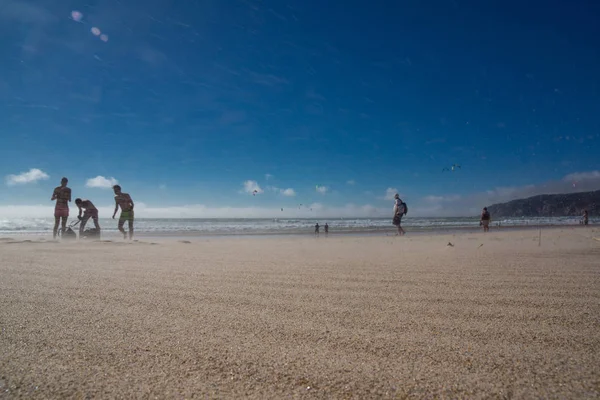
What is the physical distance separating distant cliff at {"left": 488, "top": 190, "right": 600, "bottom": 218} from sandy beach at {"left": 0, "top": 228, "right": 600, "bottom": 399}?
359ft

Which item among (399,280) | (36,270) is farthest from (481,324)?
(36,270)

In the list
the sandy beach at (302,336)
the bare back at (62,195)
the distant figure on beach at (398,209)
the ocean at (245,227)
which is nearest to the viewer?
the sandy beach at (302,336)

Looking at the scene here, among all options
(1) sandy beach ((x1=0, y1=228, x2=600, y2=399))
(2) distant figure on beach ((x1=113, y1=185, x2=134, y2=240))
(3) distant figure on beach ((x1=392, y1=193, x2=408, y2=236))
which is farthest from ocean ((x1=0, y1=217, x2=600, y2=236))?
(1) sandy beach ((x1=0, y1=228, x2=600, y2=399))

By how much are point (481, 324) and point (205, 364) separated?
127 centimetres

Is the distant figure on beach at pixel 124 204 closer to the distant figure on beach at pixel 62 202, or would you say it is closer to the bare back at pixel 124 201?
the bare back at pixel 124 201

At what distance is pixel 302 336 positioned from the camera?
137cm

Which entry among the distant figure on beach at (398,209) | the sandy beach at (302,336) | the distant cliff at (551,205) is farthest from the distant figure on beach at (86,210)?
the distant cliff at (551,205)

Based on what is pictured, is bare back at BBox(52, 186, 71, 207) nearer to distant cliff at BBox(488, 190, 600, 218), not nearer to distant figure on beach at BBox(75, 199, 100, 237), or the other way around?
distant figure on beach at BBox(75, 199, 100, 237)

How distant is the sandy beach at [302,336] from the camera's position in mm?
971

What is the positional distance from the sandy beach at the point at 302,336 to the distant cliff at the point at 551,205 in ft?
359

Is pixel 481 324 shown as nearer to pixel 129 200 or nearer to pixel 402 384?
pixel 402 384

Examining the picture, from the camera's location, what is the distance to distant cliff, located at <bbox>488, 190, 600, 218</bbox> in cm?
8844

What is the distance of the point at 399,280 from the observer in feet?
8.18

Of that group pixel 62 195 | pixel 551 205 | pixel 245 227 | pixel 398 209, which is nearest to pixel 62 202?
pixel 62 195
